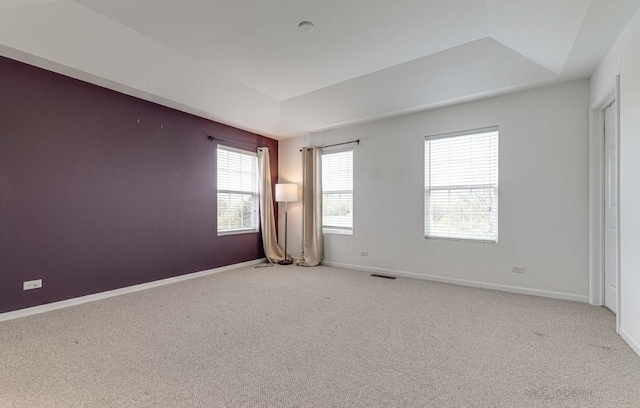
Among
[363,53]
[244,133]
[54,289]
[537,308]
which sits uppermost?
[363,53]

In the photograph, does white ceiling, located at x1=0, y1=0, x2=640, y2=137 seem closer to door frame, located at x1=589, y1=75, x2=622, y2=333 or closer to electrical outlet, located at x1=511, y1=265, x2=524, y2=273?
door frame, located at x1=589, y1=75, x2=622, y2=333

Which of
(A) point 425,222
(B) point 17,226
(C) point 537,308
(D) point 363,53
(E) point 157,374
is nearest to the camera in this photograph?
(E) point 157,374

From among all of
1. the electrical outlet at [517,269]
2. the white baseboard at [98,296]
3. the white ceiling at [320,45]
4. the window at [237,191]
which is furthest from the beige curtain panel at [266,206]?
the electrical outlet at [517,269]


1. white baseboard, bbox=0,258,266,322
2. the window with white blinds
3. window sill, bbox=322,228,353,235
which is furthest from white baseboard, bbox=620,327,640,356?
white baseboard, bbox=0,258,266,322

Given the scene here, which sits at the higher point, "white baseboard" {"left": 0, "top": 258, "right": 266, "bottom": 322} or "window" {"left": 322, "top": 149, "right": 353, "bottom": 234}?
"window" {"left": 322, "top": 149, "right": 353, "bottom": 234}

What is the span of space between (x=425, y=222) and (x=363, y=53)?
8.20 ft

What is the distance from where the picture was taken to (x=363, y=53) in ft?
10.6

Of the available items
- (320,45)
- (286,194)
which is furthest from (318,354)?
(286,194)

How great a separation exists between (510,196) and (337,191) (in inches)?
105

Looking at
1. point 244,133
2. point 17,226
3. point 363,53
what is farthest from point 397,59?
point 17,226

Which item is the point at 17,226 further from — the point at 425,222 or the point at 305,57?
the point at 425,222

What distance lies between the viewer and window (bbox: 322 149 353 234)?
16.7 feet

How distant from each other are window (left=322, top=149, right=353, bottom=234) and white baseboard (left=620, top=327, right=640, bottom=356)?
11.1 feet

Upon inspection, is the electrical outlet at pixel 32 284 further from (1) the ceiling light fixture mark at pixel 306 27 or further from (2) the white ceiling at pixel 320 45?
(1) the ceiling light fixture mark at pixel 306 27
